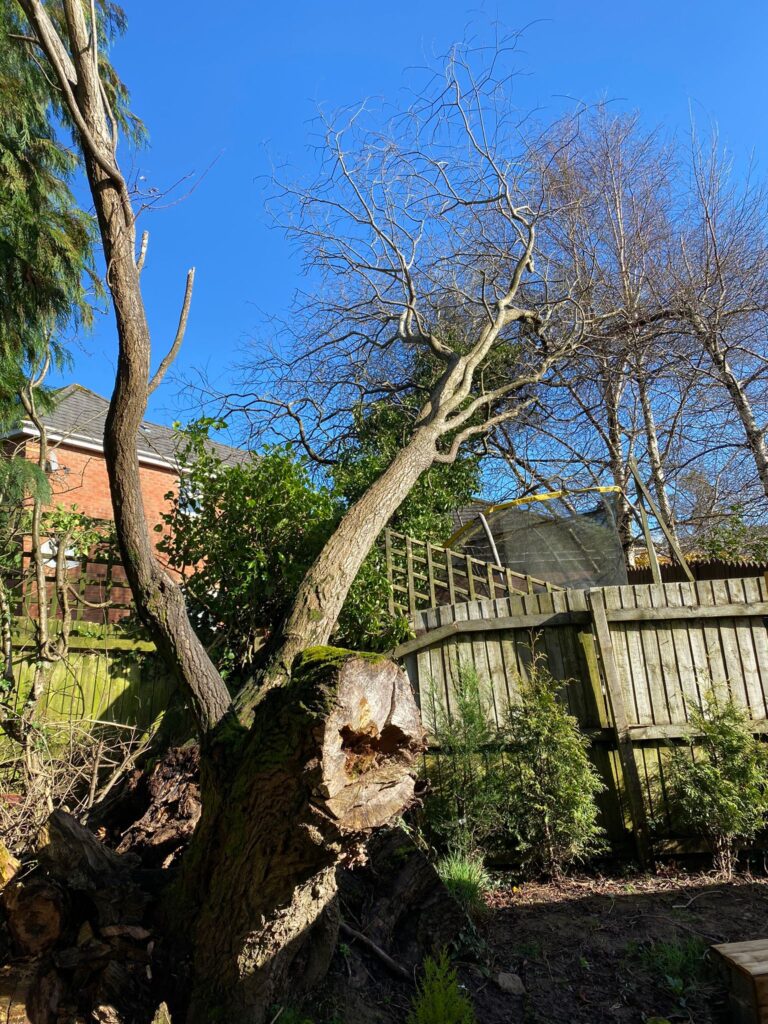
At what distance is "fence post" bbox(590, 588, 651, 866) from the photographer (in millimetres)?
5926

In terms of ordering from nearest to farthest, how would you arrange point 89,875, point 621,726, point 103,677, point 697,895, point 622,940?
1. point 89,875
2. point 622,940
3. point 697,895
4. point 621,726
5. point 103,677

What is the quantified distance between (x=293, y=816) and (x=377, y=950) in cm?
148

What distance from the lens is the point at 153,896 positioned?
3766mm

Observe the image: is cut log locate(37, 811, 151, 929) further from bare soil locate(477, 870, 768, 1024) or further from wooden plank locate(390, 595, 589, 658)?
wooden plank locate(390, 595, 589, 658)

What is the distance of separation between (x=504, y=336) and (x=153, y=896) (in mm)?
10064

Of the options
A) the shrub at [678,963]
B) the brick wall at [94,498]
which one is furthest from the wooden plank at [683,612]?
the brick wall at [94,498]

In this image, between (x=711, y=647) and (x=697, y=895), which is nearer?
(x=697, y=895)

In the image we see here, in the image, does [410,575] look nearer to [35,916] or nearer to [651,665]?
[651,665]

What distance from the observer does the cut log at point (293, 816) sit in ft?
9.64

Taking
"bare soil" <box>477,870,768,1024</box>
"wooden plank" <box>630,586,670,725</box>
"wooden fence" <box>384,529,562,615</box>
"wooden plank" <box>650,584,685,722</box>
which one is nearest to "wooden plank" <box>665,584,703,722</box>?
"wooden plank" <box>650,584,685,722</box>

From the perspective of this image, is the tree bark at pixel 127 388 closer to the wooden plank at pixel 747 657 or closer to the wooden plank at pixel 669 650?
the wooden plank at pixel 669 650

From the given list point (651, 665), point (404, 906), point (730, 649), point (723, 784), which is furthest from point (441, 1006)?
point (730, 649)

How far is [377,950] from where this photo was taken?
157 inches

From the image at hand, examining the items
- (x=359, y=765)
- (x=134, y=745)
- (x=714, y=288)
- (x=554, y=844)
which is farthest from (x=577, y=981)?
(x=714, y=288)
